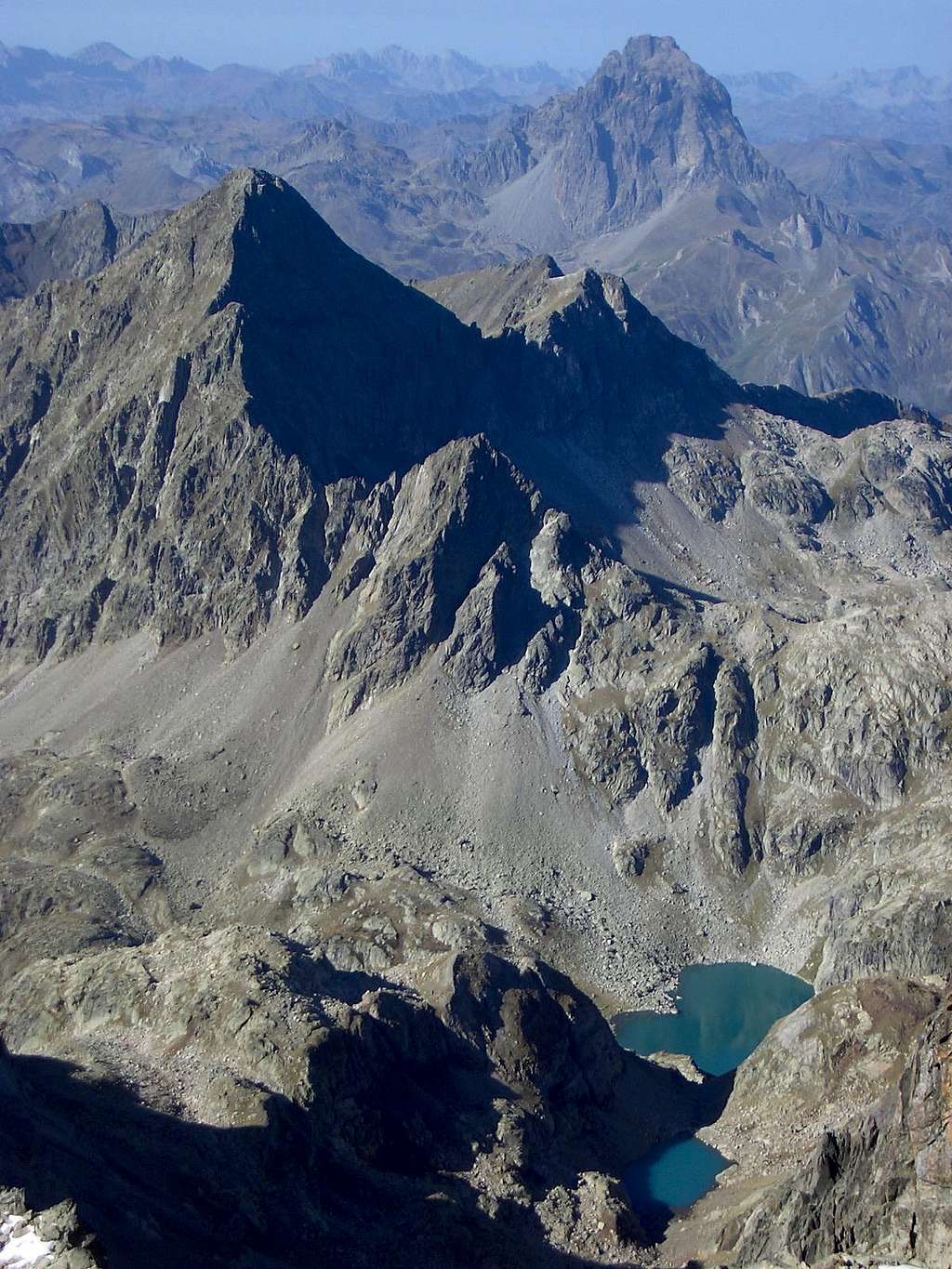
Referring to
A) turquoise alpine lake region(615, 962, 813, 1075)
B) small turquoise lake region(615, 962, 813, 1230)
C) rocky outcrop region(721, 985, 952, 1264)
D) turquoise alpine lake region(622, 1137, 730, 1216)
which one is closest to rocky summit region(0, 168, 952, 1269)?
rocky outcrop region(721, 985, 952, 1264)

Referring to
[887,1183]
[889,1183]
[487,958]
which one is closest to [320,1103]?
[487,958]

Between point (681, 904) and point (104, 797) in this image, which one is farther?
point (104, 797)

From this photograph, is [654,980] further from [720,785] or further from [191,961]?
[191,961]

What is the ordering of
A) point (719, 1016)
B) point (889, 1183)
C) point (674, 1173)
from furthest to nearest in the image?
point (719, 1016)
point (674, 1173)
point (889, 1183)

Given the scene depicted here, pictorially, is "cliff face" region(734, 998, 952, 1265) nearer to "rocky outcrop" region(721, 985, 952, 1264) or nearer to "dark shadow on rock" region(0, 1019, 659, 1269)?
"rocky outcrop" region(721, 985, 952, 1264)

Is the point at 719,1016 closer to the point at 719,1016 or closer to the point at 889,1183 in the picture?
the point at 719,1016

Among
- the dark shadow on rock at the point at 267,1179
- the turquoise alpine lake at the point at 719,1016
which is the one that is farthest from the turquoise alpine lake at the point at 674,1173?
the turquoise alpine lake at the point at 719,1016

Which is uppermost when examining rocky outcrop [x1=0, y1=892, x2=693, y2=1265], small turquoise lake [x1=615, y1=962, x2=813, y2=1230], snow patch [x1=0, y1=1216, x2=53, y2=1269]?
snow patch [x1=0, y1=1216, x2=53, y2=1269]

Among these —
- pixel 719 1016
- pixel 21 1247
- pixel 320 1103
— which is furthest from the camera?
pixel 719 1016

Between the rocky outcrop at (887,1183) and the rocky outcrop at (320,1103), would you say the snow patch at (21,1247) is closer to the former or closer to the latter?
the rocky outcrop at (320,1103)

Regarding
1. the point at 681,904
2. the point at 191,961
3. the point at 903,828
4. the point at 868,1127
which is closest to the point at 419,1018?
the point at 191,961

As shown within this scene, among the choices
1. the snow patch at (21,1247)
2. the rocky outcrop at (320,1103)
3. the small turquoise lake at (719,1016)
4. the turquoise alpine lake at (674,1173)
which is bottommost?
the small turquoise lake at (719,1016)
